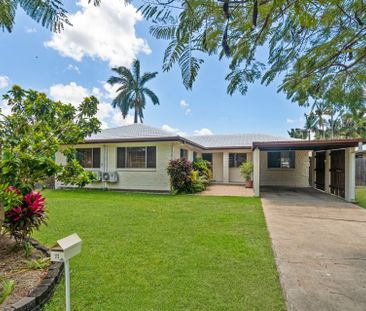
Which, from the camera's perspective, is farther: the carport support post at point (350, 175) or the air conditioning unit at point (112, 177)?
the air conditioning unit at point (112, 177)

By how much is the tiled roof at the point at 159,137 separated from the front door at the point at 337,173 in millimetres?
5914

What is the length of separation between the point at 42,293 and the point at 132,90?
25709 mm

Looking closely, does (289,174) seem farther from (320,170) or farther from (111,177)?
(111,177)

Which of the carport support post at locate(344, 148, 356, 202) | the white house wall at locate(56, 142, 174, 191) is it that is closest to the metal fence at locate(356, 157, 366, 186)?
the carport support post at locate(344, 148, 356, 202)

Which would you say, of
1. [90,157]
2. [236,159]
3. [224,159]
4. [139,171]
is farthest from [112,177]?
[236,159]

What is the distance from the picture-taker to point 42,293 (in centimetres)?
279

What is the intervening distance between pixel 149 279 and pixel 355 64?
392 centimetres

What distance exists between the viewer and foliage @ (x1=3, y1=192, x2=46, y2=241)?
3.89 meters

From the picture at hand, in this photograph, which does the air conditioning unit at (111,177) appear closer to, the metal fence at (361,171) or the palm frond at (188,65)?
the palm frond at (188,65)

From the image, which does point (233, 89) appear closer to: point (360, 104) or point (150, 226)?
point (360, 104)

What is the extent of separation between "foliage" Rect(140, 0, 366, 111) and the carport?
8.09m

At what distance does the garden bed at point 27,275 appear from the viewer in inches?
104

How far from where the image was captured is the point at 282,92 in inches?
132

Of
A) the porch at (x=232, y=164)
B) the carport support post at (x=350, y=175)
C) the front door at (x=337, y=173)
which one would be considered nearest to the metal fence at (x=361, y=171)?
the front door at (x=337, y=173)
